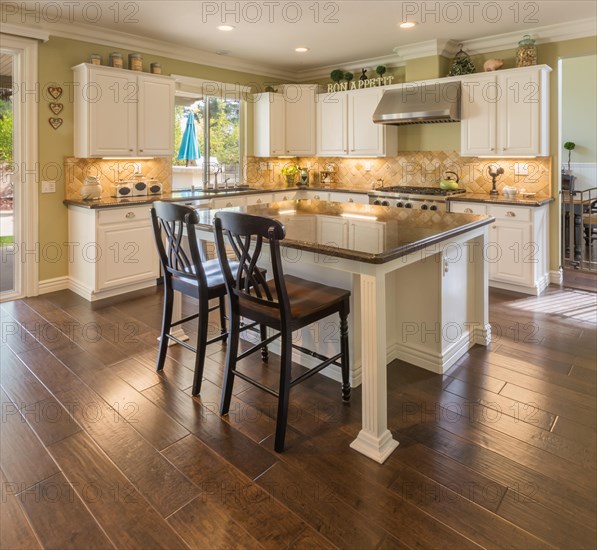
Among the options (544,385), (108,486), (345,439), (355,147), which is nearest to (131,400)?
(108,486)

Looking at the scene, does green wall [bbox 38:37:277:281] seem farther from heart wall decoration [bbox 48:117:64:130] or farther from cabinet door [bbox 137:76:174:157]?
cabinet door [bbox 137:76:174:157]

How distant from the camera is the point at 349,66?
21.1ft

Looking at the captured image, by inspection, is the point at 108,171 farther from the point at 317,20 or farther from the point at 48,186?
the point at 317,20

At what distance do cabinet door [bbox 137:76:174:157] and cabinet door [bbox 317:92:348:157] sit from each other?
7.13 ft

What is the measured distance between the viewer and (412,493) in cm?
188

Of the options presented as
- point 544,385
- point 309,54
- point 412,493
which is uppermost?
point 309,54

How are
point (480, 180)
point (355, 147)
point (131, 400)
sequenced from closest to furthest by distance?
point (131, 400)
point (480, 180)
point (355, 147)

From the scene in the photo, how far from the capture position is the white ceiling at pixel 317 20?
13.5 ft

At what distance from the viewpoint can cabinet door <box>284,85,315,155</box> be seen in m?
6.61

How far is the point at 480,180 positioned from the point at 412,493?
4.41 meters

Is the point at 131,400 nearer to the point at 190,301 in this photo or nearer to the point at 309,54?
the point at 190,301

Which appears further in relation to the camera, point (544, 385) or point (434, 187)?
point (434, 187)

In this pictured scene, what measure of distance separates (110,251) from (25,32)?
2060mm

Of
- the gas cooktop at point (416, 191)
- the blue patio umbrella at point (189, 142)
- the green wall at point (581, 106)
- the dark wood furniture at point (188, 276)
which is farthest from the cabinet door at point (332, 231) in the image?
the green wall at point (581, 106)
